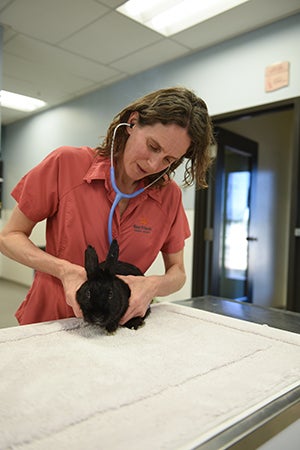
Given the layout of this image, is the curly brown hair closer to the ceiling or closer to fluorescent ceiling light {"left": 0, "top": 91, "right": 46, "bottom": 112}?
the ceiling

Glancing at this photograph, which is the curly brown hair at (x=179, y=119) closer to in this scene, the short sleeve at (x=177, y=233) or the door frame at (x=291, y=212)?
the short sleeve at (x=177, y=233)

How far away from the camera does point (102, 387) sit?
2.05 ft

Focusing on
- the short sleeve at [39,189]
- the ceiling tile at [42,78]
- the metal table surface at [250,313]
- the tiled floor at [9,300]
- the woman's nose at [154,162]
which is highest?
the ceiling tile at [42,78]

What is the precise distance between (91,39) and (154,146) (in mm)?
2759

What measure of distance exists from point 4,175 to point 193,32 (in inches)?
185

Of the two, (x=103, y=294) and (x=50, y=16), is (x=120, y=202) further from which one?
(x=50, y=16)

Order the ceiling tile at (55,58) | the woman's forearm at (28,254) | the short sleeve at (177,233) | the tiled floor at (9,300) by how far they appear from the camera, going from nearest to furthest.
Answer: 1. the woman's forearm at (28,254)
2. the short sleeve at (177,233)
3. the ceiling tile at (55,58)
4. the tiled floor at (9,300)

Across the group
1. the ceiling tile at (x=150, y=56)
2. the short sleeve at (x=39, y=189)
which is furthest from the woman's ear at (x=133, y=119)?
the ceiling tile at (x=150, y=56)

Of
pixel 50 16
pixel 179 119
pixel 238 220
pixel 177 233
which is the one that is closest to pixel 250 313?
pixel 177 233

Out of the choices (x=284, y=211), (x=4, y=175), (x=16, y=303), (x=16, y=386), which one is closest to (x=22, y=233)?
(x=16, y=386)

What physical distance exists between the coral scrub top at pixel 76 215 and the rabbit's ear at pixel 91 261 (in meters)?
0.22

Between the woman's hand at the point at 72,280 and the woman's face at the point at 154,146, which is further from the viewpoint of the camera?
the woman's face at the point at 154,146

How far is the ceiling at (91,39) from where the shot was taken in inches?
111

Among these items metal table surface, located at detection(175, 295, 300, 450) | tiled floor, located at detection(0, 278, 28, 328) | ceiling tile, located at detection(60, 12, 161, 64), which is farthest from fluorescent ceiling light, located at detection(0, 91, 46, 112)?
metal table surface, located at detection(175, 295, 300, 450)
